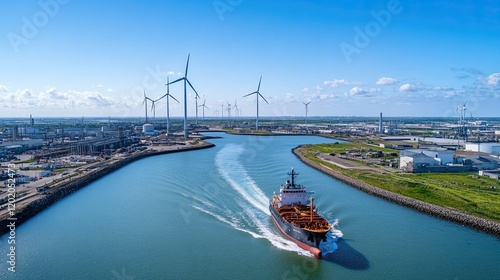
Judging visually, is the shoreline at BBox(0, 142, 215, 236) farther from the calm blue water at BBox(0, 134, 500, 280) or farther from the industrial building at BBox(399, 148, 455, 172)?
the industrial building at BBox(399, 148, 455, 172)

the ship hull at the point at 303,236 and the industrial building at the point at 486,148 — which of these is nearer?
the ship hull at the point at 303,236

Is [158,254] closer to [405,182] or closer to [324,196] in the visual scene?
[324,196]

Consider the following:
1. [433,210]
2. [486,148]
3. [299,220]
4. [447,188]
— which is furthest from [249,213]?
Result: [486,148]

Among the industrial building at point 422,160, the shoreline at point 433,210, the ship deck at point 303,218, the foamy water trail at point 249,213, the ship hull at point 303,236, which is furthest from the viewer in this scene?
the industrial building at point 422,160

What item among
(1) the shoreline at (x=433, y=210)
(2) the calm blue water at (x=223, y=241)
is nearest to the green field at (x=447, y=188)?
(1) the shoreline at (x=433, y=210)

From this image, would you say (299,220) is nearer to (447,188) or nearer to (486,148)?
(447,188)

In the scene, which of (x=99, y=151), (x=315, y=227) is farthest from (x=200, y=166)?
(x=315, y=227)

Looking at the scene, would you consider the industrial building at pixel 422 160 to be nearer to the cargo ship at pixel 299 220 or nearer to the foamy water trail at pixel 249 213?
the foamy water trail at pixel 249 213
